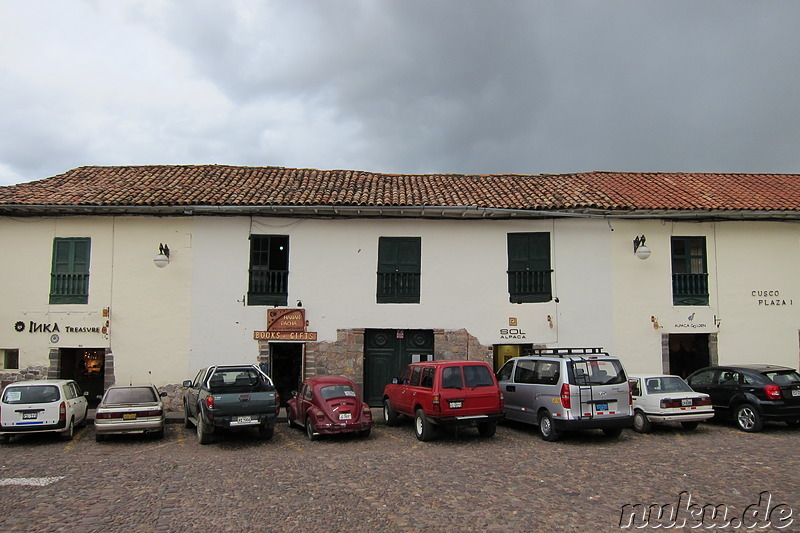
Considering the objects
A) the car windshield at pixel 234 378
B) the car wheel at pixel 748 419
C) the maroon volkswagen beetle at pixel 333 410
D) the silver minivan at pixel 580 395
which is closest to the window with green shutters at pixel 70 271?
the car windshield at pixel 234 378

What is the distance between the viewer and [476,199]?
58.7ft

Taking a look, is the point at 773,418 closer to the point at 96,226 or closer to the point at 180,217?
the point at 180,217

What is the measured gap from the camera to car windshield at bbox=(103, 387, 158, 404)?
1273 centimetres

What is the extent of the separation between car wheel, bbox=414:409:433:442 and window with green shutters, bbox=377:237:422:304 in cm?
517

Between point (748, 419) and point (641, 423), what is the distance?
2372mm

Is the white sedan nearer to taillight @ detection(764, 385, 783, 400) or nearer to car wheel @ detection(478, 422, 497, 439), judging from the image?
taillight @ detection(764, 385, 783, 400)

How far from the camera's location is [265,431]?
41.1 ft

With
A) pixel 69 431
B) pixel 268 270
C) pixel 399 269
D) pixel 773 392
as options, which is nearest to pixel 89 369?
pixel 69 431

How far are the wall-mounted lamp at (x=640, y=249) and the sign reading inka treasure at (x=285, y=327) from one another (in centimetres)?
969

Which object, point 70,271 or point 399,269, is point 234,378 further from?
point 70,271

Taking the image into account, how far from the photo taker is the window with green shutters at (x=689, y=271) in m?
17.6

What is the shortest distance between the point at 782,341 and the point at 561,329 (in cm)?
660

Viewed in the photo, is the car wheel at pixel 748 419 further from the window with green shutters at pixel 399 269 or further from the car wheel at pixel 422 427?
the window with green shutters at pixel 399 269

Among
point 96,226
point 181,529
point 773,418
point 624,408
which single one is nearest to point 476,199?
point 624,408
